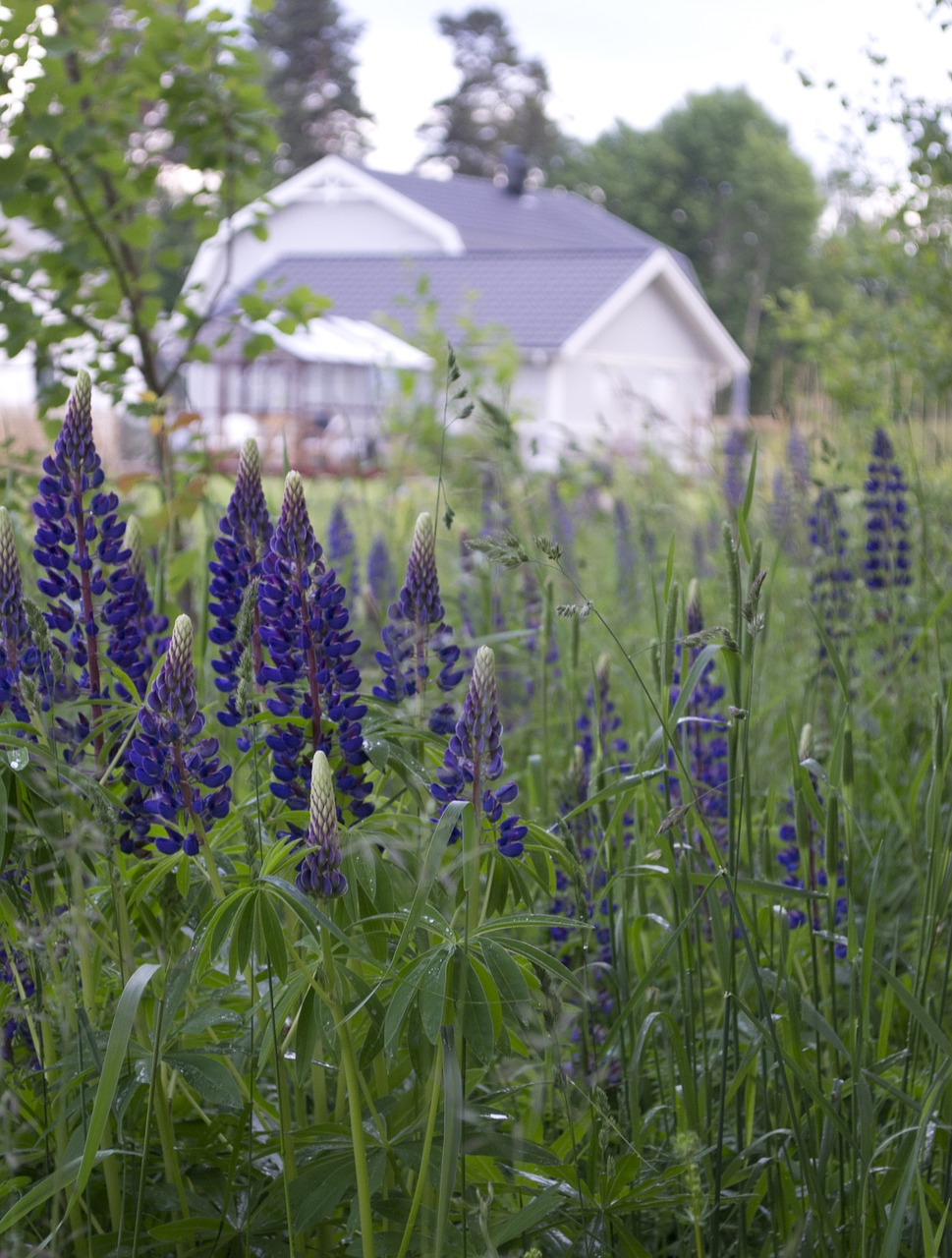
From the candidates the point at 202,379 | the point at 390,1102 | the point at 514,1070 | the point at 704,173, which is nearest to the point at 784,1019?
the point at 514,1070

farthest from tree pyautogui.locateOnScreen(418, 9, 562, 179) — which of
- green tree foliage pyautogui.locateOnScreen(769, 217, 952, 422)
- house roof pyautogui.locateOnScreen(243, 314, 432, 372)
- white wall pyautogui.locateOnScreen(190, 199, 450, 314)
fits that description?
green tree foliage pyautogui.locateOnScreen(769, 217, 952, 422)

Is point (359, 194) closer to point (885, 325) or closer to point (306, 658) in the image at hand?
point (885, 325)

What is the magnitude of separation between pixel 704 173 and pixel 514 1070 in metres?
65.8

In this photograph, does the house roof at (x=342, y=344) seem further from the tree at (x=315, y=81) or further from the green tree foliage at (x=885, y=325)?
the tree at (x=315, y=81)

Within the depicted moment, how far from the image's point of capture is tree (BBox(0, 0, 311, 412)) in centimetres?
369

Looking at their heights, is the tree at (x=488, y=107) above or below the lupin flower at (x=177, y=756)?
above

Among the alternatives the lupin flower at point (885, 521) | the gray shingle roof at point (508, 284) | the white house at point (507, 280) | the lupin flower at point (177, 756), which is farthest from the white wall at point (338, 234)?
the lupin flower at point (177, 756)

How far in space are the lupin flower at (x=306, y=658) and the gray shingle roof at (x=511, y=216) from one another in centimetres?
3374

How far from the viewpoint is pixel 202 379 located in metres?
37.0

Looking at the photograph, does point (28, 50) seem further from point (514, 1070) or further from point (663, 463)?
point (663, 463)

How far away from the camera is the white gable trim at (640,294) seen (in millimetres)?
30672

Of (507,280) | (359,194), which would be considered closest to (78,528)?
(507,280)

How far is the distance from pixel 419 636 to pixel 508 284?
32.1 metres

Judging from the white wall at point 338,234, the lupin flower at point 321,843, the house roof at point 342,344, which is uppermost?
the white wall at point 338,234
